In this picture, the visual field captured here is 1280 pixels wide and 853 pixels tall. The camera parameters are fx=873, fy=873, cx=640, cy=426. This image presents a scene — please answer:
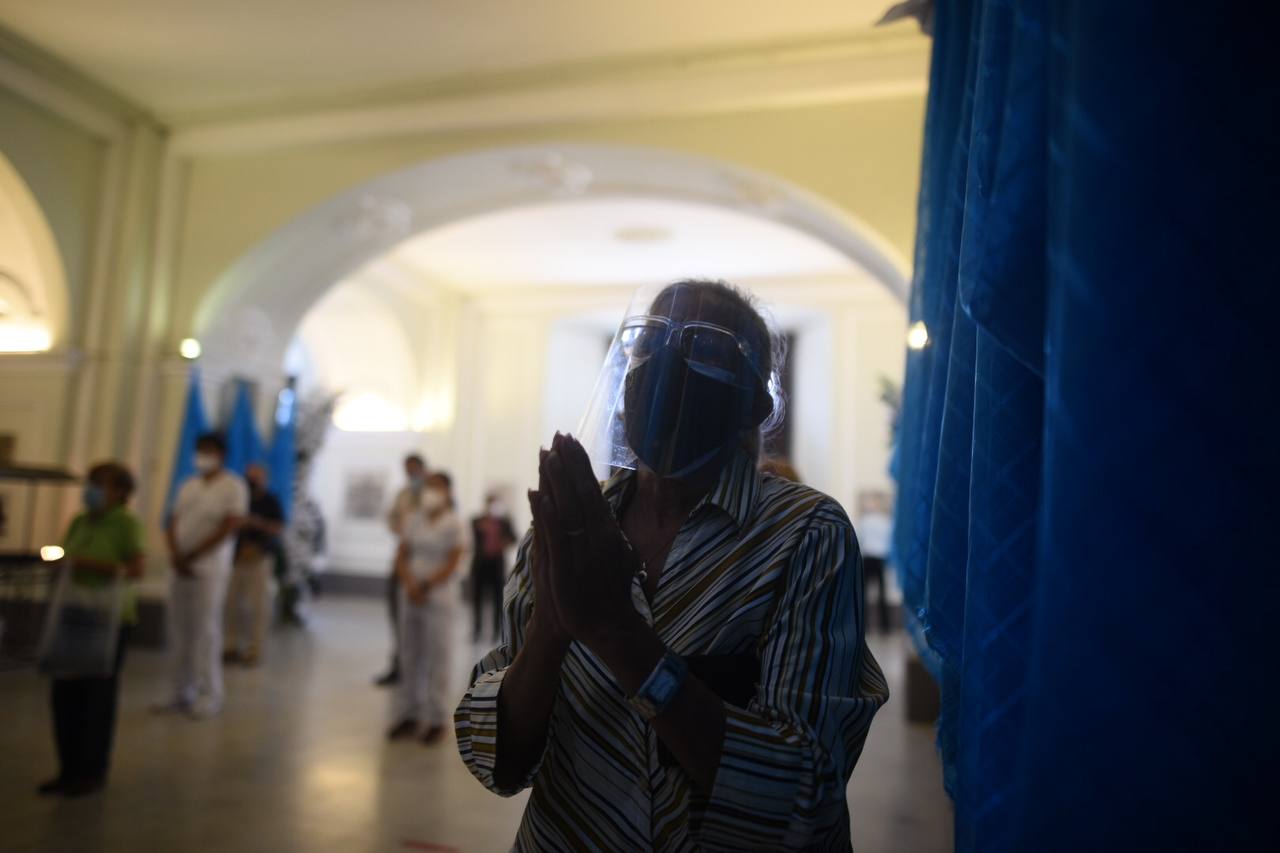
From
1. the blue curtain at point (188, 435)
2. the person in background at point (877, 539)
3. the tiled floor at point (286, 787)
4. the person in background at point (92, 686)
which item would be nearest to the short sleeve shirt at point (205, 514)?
the tiled floor at point (286, 787)

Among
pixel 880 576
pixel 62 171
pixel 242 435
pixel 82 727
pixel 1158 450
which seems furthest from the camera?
pixel 880 576

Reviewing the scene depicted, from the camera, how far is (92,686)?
3898mm

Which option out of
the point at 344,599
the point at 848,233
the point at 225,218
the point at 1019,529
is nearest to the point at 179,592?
the point at 225,218

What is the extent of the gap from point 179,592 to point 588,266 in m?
7.99

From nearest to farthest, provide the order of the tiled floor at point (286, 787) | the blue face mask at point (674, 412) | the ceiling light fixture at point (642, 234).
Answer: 1. the blue face mask at point (674, 412)
2. the tiled floor at point (286, 787)
3. the ceiling light fixture at point (642, 234)

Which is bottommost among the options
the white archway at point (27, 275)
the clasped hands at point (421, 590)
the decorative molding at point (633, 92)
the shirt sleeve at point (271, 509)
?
the clasped hands at point (421, 590)

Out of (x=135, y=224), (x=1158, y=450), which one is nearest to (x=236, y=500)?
(x=135, y=224)

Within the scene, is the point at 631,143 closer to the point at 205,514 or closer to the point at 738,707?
the point at 205,514

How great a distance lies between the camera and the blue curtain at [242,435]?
316 inches

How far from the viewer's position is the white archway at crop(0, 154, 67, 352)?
7172 millimetres

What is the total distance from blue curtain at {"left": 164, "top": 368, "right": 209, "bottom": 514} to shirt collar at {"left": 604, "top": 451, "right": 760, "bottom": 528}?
7.59 m

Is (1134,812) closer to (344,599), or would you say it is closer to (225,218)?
(225,218)

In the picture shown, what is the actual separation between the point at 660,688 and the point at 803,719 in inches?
6.5

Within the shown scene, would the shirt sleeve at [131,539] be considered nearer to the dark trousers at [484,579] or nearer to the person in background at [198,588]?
the person in background at [198,588]
